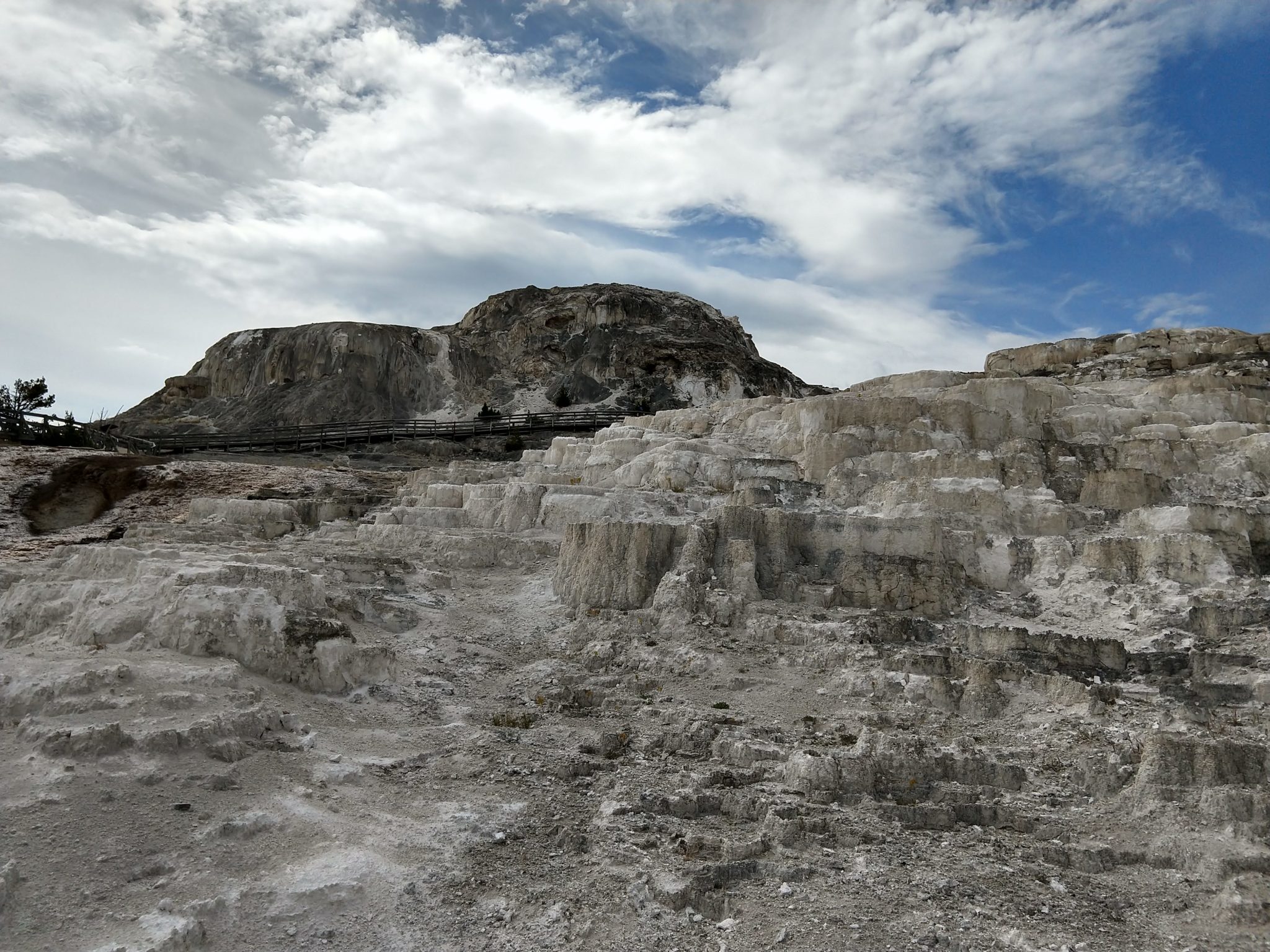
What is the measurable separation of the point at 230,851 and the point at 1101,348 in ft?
98.8

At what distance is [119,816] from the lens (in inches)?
301

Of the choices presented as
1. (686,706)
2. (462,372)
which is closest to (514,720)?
(686,706)

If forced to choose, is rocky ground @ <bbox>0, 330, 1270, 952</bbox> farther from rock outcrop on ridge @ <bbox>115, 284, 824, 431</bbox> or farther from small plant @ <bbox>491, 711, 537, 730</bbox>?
rock outcrop on ridge @ <bbox>115, 284, 824, 431</bbox>

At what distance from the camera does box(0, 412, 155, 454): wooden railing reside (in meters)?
29.8

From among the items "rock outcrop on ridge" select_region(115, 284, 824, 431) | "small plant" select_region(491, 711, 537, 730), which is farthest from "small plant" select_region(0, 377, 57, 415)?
"small plant" select_region(491, 711, 537, 730)

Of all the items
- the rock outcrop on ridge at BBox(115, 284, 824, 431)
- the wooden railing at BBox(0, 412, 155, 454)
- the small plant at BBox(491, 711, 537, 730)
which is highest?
the rock outcrop on ridge at BBox(115, 284, 824, 431)

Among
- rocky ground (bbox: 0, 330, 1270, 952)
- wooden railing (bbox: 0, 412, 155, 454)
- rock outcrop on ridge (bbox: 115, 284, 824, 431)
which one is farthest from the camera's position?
rock outcrop on ridge (bbox: 115, 284, 824, 431)

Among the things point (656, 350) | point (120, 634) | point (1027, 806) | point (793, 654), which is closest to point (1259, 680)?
point (1027, 806)

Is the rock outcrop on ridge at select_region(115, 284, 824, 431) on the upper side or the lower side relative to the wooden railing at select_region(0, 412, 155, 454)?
upper

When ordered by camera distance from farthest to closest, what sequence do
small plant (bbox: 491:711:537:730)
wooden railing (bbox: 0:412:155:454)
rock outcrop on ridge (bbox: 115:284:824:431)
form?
1. rock outcrop on ridge (bbox: 115:284:824:431)
2. wooden railing (bbox: 0:412:155:454)
3. small plant (bbox: 491:711:537:730)

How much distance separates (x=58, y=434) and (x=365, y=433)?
11.0 m

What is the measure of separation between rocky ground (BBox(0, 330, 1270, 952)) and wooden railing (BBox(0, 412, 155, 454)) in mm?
12565

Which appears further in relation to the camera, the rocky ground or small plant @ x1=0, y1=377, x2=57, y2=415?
small plant @ x1=0, y1=377, x2=57, y2=415

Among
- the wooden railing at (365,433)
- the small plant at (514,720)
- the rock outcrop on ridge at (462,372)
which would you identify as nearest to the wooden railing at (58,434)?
the wooden railing at (365,433)
